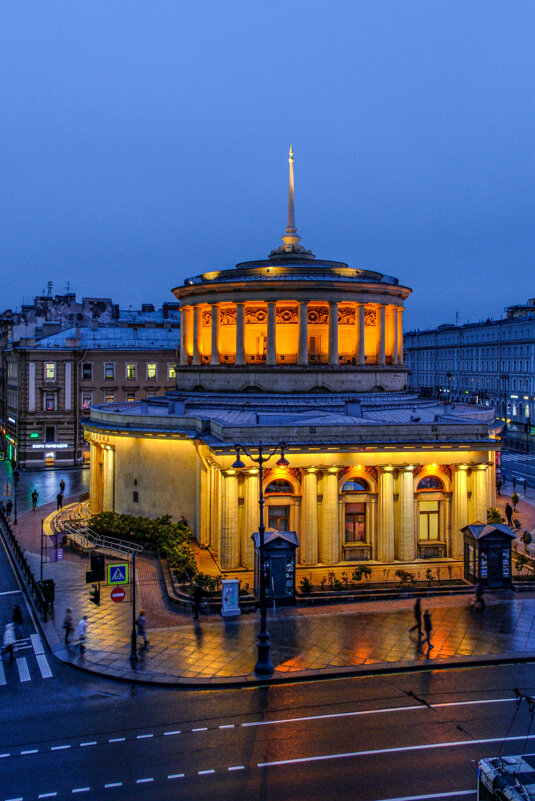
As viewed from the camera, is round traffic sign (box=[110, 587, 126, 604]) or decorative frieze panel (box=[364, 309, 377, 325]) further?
decorative frieze panel (box=[364, 309, 377, 325])

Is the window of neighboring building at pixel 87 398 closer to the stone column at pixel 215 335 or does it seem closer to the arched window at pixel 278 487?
the stone column at pixel 215 335

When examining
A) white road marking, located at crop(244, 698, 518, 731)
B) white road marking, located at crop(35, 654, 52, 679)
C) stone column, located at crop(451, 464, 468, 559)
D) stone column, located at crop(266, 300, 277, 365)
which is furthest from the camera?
stone column, located at crop(266, 300, 277, 365)

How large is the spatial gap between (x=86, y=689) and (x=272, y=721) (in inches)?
247

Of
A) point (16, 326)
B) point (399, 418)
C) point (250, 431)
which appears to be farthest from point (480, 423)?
point (16, 326)

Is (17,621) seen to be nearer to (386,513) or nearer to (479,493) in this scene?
(386,513)

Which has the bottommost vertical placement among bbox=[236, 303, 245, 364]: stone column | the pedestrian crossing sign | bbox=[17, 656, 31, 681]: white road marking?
bbox=[17, 656, 31, 681]: white road marking

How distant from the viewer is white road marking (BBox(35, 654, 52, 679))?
22.6 metres

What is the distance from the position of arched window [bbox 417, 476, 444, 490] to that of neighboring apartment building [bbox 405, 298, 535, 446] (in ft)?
134

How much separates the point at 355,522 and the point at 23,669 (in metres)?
18.4

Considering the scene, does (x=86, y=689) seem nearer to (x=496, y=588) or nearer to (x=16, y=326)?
(x=496, y=588)

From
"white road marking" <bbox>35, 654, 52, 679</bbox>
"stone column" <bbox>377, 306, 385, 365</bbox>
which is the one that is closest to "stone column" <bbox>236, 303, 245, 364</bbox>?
"stone column" <bbox>377, 306, 385, 365</bbox>

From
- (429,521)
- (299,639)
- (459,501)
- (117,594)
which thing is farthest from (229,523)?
(459,501)

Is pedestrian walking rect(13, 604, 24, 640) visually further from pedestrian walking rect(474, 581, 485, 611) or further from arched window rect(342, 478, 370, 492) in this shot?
pedestrian walking rect(474, 581, 485, 611)

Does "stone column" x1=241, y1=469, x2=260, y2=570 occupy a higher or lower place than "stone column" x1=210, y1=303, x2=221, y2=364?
lower
